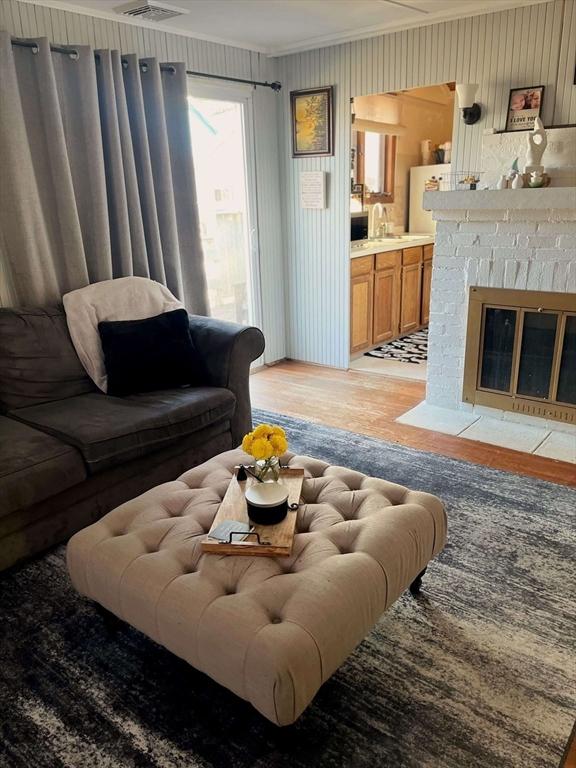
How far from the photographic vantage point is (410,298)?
18.1 ft

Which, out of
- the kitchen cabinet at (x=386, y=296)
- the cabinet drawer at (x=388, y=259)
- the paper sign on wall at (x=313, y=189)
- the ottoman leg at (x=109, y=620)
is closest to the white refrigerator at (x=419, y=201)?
the cabinet drawer at (x=388, y=259)

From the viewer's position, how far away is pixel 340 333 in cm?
464

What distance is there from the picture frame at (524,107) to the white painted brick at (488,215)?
536mm

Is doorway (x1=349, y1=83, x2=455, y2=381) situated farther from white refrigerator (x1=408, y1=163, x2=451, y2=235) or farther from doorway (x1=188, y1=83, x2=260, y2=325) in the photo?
doorway (x1=188, y1=83, x2=260, y2=325)

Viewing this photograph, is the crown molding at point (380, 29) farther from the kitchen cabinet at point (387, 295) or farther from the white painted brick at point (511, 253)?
the kitchen cabinet at point (387, 295)

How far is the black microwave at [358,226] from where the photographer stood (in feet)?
15.4

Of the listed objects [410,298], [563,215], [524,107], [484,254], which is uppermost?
[524,107]

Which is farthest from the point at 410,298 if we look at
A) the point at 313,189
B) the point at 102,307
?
the point at 102,307

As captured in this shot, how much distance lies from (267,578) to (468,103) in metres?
3.15

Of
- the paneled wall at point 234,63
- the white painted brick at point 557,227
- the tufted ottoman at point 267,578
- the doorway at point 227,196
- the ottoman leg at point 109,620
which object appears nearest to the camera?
the tufted ottoman at point 267,578

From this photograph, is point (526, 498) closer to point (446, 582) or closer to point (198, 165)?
point (446, 582)

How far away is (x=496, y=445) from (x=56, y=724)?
2.52 meters

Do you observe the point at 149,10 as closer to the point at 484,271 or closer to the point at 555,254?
the point at 484,271

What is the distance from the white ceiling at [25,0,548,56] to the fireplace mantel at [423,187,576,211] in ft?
3.55
